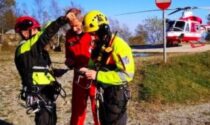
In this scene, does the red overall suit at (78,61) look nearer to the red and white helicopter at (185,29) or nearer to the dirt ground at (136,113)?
the dirt ground at (136,113)

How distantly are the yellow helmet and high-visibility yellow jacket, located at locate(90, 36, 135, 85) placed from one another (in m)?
0.34

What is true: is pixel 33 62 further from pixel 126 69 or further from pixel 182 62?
pixel 182 62

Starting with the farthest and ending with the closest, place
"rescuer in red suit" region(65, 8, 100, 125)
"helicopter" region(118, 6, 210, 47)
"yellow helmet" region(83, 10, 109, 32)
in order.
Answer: "helicopter" region(118, 6, 210, 47)
"rescuer in red suit" region(65, 8, 100, 125)
"yellow helmet" region(83, 10, 109, 32)

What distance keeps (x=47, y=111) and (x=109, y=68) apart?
107cm

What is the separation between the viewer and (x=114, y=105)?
5.60m

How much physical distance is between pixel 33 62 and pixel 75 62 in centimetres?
104

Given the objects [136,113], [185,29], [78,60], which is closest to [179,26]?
[185,29]

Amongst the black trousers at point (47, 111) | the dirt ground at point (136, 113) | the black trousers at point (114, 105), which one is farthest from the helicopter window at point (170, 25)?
the black trousers at point (114, 105)

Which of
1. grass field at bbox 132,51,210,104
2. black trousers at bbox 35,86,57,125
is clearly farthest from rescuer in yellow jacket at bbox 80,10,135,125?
grass field at bbox 132,51,210,104

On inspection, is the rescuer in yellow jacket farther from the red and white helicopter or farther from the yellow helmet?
the red and white helicopter

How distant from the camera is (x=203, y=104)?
11086 mm

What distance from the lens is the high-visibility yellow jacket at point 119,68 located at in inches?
211

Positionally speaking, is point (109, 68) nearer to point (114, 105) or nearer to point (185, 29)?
point (114, 105)

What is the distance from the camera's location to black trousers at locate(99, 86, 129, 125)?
5.56 metres
